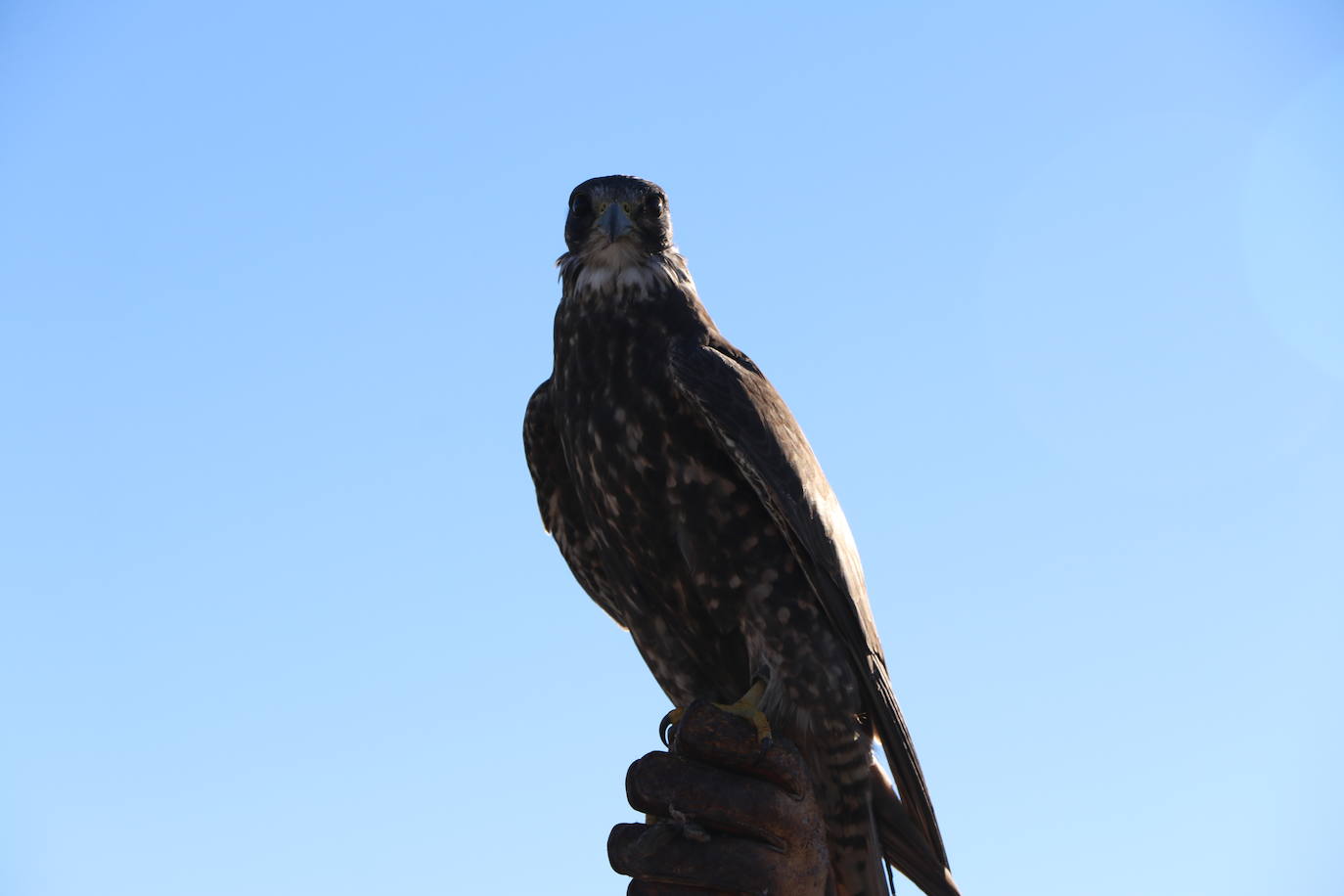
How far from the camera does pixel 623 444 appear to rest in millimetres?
4605

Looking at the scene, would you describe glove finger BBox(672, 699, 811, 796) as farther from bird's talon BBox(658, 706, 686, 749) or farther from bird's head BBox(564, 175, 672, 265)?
bird's head BBox(564, 175, 672, 265)

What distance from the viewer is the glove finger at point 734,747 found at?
4.29 metres

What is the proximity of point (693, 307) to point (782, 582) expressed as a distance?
127 centimetres

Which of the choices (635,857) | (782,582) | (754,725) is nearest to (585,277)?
(782,582)

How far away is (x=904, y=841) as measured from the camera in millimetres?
4754

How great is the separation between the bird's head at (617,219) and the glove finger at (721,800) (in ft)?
7.07

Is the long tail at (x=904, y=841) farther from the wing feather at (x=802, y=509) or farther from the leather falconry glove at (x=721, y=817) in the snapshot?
the leather falconry glove at (x=721, y=817)

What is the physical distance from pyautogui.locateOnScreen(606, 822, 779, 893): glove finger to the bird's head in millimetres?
2404

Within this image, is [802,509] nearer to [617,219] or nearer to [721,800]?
[721,800]

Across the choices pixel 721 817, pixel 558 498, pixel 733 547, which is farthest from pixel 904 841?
pixel 558 498

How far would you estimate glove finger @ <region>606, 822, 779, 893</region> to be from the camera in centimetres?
425

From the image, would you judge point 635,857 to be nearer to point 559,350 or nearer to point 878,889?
point 878,889

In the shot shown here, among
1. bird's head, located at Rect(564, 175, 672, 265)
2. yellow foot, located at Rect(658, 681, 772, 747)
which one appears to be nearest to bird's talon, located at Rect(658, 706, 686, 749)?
yellow foot, located at Rect(658, 681, 772, 747)

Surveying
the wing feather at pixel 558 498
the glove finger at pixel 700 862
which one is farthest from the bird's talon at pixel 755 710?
the wing feather at pixel 558 498
